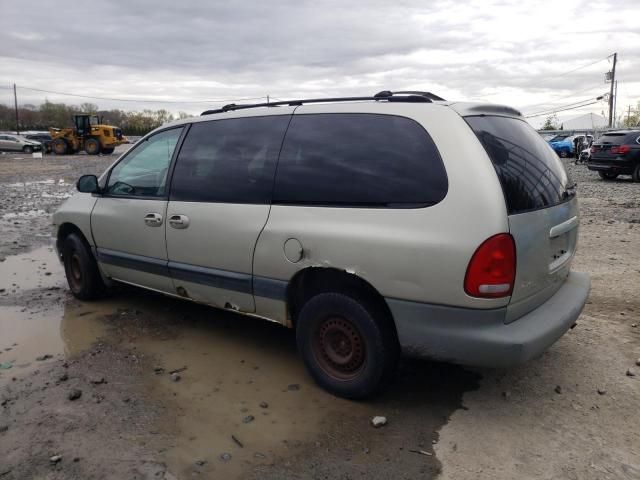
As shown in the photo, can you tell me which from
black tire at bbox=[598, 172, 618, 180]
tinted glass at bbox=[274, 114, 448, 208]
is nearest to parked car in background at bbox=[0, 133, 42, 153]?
black tire at bbox=[598, 172, 618, 180]

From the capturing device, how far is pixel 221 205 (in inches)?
150

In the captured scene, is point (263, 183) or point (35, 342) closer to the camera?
point (263, 183)

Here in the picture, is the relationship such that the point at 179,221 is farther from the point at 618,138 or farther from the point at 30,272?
the point at 618,138

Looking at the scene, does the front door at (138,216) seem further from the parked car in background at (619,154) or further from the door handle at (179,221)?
the parked car in background at (619,154)

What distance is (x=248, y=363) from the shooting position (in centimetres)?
396

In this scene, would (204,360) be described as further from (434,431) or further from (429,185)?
(429,185)

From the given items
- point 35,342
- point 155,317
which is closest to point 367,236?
point 155,317

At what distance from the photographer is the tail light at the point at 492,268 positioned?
8.98 ft

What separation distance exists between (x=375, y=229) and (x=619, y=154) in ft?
51.0

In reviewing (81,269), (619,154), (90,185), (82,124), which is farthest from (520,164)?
(82,124)

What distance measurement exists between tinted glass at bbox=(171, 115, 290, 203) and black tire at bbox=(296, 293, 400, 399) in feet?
2.81

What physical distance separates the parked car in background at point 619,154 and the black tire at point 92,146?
29686mm

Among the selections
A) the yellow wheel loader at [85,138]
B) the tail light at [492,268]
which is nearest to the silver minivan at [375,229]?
the tail light at [492,268]

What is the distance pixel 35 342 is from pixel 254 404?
215cm
